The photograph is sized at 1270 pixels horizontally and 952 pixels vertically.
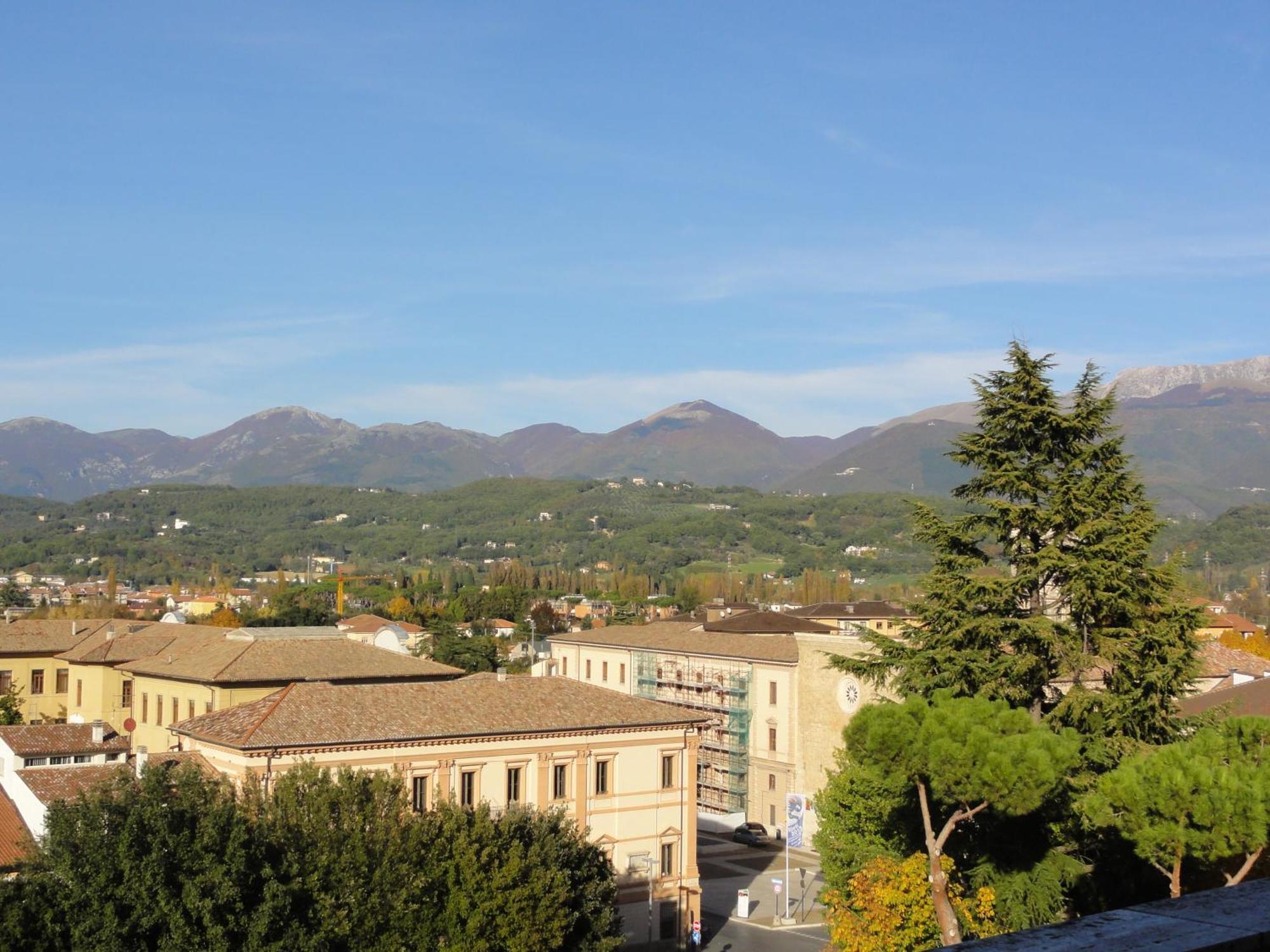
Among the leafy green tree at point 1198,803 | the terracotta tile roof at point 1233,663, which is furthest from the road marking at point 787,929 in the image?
the terracotta tile roof at point 1233,663

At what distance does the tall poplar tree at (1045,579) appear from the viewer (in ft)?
89.1

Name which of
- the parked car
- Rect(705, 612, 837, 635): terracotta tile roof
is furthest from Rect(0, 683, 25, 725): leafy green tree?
Rect(705, 612, 837, 635): terracotta tile roof

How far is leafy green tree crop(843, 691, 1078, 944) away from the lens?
70.1 ft

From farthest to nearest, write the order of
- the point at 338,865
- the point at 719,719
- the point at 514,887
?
1. the point at 719,719
2. the point at 514,887
3. the point at 338,865

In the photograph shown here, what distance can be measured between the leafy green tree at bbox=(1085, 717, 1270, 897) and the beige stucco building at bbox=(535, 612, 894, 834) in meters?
31.3

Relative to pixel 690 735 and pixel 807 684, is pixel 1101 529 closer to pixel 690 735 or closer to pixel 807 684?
pixel 690 735

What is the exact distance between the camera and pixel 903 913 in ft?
83.7

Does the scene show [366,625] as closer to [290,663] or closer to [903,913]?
[290,663]

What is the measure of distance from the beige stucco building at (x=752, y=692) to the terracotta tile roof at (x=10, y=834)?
2510 centimetres

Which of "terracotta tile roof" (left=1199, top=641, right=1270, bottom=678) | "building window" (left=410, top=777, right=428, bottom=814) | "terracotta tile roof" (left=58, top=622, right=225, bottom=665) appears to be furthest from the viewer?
"terracotta tile roof" (left=58, top=622, right=225, bottom=665)

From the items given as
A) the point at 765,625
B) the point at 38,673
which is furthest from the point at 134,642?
the point at 765,625

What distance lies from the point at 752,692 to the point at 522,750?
2944 cm

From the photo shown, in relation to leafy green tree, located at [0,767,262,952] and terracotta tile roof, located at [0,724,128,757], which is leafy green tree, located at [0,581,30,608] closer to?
terracotta tile roof, located at [0,724,128,757]

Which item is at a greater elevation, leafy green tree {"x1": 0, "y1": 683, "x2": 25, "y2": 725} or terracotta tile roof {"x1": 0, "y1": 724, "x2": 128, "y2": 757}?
terracotta tile roof {"x1": 0, "y1": 724, "x2": 128, "y2": 757}
